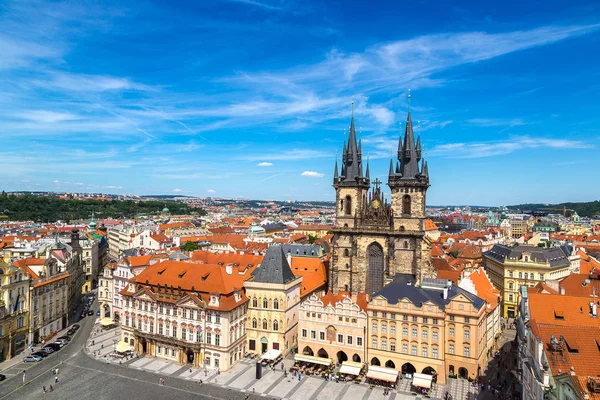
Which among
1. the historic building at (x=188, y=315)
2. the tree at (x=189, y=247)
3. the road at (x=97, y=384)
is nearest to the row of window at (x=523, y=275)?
the historic building at (x=188, y=315)

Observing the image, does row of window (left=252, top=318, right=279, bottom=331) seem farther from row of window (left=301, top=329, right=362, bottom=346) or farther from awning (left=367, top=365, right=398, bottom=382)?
awning (left=367, top=365, right=398, bottom=382)

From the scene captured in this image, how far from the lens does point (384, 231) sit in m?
77.8

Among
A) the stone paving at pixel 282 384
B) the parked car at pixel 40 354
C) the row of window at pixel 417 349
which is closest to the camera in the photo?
the stone paving at pixel 282 384

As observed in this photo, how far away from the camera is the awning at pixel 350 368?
54778 millimetres

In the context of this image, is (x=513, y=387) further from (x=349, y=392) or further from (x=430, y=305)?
(x=349, y=392)

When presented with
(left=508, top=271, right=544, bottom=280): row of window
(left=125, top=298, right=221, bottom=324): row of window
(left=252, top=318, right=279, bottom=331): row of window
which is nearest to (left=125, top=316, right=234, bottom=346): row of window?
(left=125, top=298, right=221, bottom=324): row of window

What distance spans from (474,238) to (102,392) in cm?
14551

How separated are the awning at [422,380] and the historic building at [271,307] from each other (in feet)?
66.0

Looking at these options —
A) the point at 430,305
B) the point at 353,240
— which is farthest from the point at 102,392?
the point at 353,240

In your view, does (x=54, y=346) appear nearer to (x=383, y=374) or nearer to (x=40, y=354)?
(x=40, y=354)

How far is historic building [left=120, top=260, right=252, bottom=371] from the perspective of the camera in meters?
58.7

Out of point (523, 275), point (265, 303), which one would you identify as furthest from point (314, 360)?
point (523, 275)

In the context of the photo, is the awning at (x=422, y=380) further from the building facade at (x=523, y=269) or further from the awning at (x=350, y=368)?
the building facade at (x=523, y=269)

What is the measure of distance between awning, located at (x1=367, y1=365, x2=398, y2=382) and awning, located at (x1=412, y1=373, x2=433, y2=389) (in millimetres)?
2458
